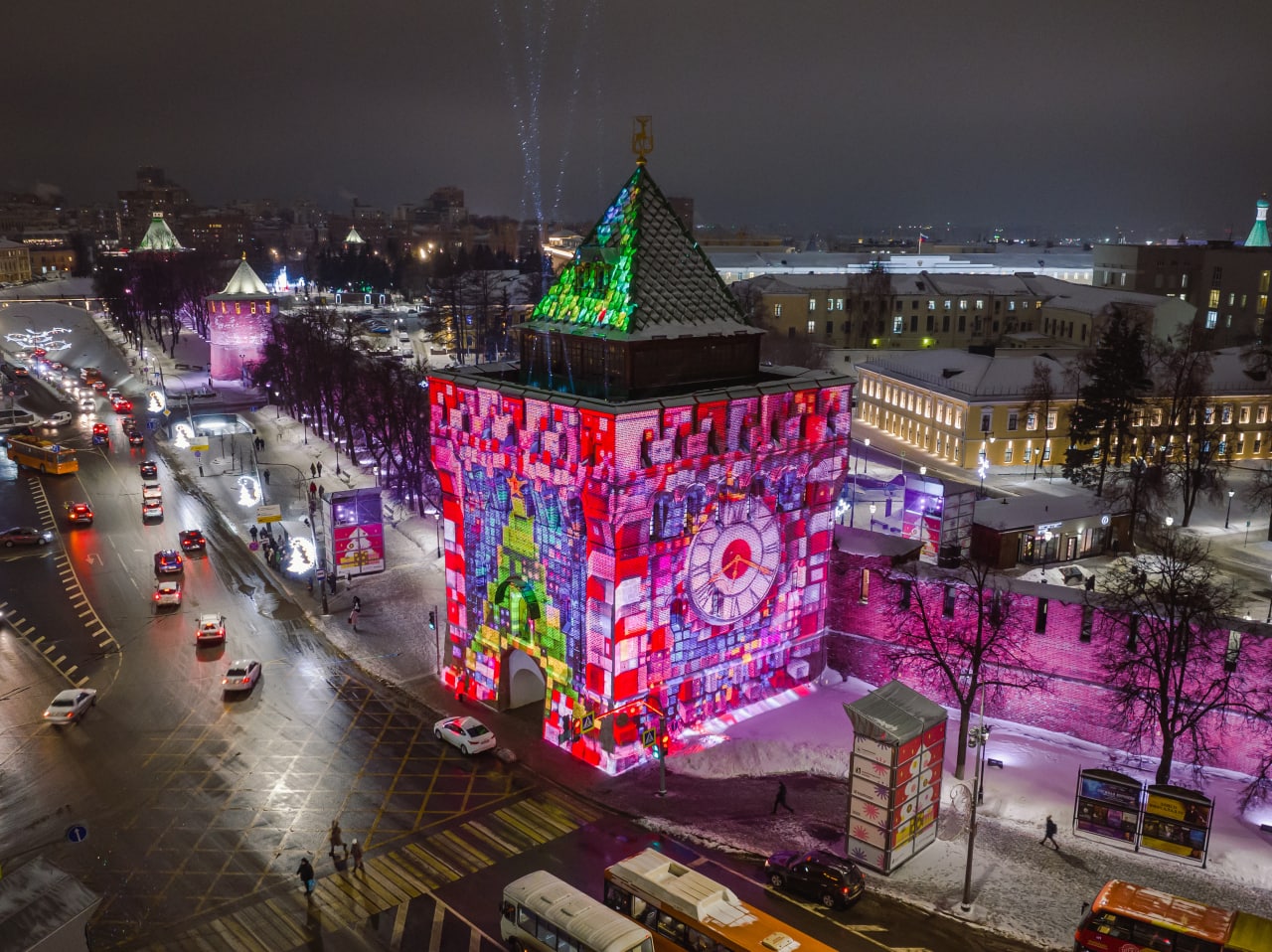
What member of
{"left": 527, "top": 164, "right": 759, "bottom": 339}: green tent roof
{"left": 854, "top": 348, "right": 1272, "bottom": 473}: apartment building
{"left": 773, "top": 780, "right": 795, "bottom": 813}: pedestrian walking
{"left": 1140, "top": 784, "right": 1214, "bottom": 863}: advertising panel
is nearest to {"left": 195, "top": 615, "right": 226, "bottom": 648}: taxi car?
{"left": 527, "top": 164, "right": 759, "bottom": 339}: green tent roof

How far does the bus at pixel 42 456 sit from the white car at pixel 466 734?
48114 mm

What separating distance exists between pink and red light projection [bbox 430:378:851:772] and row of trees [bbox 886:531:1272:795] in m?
3.93

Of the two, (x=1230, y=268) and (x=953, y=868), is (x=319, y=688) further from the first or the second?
(x=1230, y=268)

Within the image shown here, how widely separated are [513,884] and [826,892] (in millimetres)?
7529

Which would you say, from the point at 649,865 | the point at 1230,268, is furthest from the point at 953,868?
the point at 1230,268

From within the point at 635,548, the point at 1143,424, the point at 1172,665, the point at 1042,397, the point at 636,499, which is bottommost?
the point at 1172,665

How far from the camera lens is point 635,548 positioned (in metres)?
30.6

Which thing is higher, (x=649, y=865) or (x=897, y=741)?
(x=897, y=741)

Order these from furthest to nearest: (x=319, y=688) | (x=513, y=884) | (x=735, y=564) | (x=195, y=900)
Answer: (x=319, y=688) < (x=735, y=564) < (x=195, y=900) < (x=513, y=884)

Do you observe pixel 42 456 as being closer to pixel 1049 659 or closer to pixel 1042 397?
pixel 1049 659

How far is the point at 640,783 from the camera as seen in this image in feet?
102

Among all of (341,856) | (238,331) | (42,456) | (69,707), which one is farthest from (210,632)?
(238,331)

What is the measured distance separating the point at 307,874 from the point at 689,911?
957cm

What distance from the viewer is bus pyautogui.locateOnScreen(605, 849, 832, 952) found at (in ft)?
71.4
